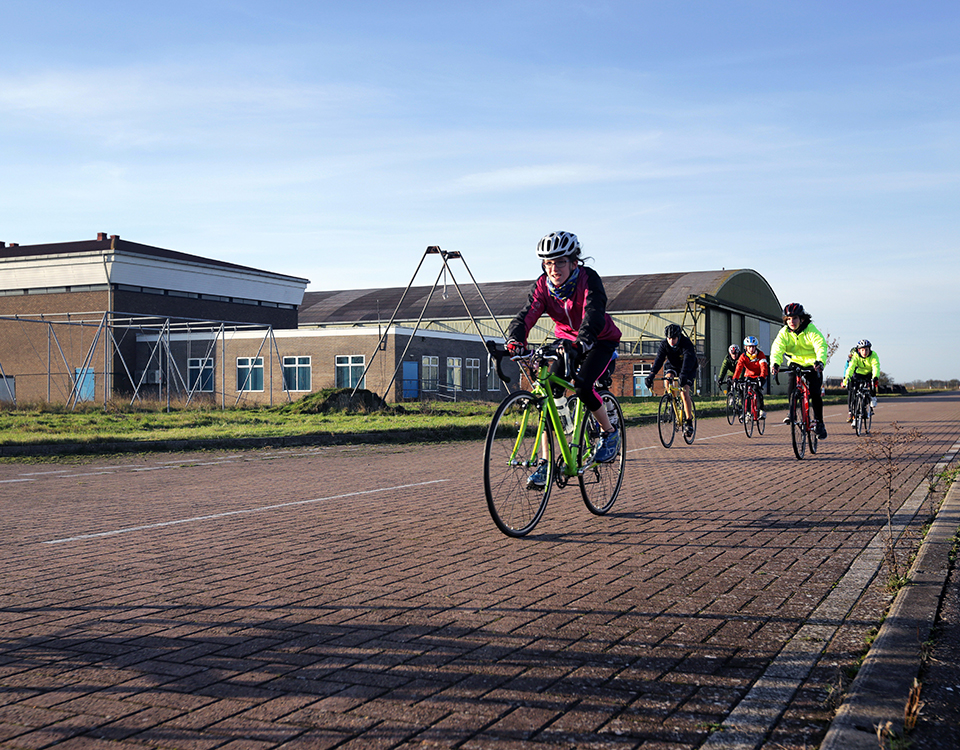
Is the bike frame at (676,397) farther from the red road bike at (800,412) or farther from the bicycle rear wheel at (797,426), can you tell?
the bicycle rear wheel at (797,426)

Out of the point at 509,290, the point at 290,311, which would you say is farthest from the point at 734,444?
the point at 509,290

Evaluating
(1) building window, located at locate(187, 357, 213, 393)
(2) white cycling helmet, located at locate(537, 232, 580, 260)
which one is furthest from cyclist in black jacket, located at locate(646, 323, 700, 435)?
(1) building window, located at locate(187, 357, 213, 393)

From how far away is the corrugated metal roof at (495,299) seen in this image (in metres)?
63.2

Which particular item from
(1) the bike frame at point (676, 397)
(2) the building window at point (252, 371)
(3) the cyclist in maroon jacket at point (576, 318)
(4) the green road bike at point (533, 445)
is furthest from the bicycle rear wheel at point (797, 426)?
(2) the building window at point (252, 371)

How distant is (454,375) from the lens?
49.2 m

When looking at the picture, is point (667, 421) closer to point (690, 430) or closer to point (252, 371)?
point (690, 430)

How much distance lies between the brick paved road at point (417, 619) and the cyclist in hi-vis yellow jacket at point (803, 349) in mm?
4475

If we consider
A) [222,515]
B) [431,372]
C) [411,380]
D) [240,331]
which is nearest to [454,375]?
[431,372]

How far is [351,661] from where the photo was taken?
3.81 metres

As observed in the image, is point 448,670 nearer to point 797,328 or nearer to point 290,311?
point 797,328

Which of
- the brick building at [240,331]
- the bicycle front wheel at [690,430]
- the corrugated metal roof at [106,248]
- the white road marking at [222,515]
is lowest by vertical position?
the white road marking at [222,515]

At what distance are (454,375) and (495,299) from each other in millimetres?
21146

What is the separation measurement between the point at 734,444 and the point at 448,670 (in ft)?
44.4

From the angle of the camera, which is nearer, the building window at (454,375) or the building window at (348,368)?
the building window at (348,368)
